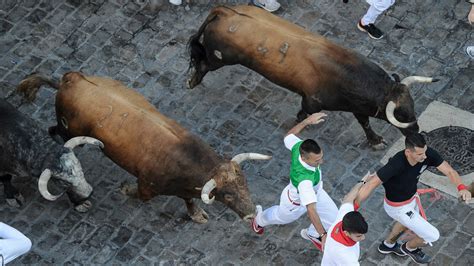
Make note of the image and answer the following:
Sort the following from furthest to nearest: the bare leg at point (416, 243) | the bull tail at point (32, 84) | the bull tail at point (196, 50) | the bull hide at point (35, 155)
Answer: the bull tail at point (196, 50)
the bull tail at point (32, 84)
the bull hide at point (35, 155)
the bare leg at point (416, 243)

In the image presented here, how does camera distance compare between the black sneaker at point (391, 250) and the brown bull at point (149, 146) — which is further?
the black sneaker at point (391, 250)

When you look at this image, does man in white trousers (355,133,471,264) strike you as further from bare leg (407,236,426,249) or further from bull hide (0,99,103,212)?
bull hide (0,99,103,212)

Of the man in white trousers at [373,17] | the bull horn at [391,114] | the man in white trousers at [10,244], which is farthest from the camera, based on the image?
the man in white trousers at [373,17]

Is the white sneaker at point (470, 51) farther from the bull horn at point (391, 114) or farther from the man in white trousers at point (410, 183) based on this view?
the man in white trousers at point (410, 183)

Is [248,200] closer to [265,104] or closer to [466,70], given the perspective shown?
[265,104]

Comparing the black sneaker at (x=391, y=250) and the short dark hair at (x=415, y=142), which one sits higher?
the short dark hair at (x=415, y=142)

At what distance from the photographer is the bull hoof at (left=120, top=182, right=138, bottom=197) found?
1287cm

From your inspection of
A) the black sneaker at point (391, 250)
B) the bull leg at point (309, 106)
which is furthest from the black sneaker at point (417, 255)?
the bull leg at point (309, 106)

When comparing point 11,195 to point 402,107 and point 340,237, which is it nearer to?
point 340,237

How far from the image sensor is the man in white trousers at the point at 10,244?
1013 cm

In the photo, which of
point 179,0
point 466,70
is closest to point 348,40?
point 466,70

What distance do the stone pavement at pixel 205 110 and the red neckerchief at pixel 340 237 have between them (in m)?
2.26

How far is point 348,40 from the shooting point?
15.2 m

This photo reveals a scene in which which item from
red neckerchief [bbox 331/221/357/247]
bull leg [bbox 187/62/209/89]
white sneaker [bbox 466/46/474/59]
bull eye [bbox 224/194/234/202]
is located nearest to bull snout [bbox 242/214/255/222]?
bull eye [bbox 224/194/234/202]
